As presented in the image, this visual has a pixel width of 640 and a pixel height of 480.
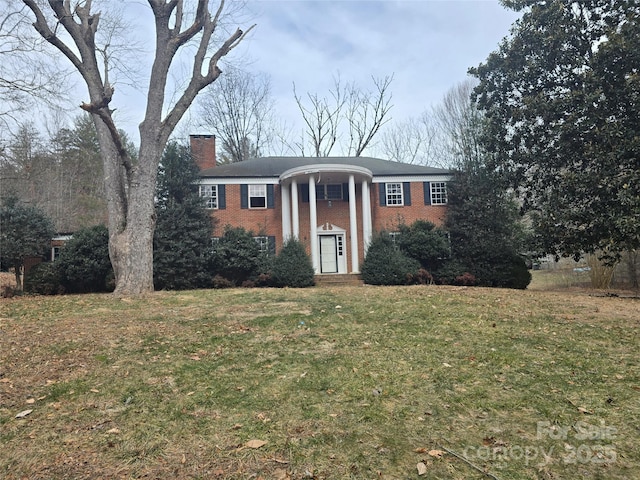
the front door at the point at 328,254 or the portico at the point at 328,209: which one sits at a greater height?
the portico at the point at 328,209

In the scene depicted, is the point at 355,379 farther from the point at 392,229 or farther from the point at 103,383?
the point at 392,229

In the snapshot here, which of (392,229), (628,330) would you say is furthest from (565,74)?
(628,330)

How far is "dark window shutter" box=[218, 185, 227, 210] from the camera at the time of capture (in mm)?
19453

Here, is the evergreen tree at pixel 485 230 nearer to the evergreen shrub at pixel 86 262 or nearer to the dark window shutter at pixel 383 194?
the dark window shutter at pixel 383 194

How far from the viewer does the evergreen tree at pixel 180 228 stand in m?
16.2

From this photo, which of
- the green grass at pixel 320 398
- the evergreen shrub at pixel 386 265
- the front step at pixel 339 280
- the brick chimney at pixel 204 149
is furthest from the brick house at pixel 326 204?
Answer: the green grass at pixel 320 398

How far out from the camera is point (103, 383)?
4.16 metres

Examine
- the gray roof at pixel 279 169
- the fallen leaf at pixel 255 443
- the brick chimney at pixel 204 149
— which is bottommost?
the fallen leaf at pixel 255 443

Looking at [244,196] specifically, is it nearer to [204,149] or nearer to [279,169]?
[279,169]

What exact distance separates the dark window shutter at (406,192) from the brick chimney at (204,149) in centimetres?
1033

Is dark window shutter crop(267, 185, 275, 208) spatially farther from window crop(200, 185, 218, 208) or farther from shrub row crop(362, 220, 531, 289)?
shrub row crop(362, 220, 531, 289)

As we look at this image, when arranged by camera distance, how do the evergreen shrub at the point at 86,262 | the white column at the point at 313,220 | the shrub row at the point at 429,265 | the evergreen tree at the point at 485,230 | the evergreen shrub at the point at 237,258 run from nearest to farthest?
the evergreen shrub at the point at 86,262
the shrub row at the point at 429,265
the evergreen shrub at the point at 237,258
the evergreen tree at the point at 485,230
the white column at the point at 313,220

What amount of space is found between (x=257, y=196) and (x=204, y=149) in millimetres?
4750

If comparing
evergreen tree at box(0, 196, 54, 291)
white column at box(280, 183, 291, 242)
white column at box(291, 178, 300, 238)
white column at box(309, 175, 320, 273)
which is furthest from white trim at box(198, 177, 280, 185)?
evergreen tree at box(0, 196, 54, 291)
